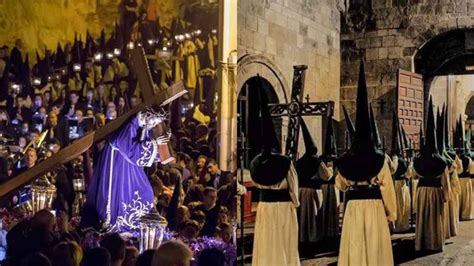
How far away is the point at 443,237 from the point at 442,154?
953 millimetres

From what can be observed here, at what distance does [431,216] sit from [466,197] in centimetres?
152

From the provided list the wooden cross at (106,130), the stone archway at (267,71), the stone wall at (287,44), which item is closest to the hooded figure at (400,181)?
the stone wall at (287,44)

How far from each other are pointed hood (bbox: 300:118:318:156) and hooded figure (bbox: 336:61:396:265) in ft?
2.53

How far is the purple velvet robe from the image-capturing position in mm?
4465

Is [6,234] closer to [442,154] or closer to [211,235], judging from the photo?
[211,235]

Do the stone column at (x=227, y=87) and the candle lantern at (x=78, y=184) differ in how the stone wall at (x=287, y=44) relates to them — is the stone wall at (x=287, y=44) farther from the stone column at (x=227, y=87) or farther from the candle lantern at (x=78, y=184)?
the candle lantern at (x=78, y=184)

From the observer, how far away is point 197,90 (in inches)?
176

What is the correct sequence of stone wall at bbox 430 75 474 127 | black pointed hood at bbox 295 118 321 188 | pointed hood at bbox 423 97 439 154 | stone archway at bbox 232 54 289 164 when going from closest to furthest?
stone archway at bbox 232 54 289 164 < black pointed hood at bbox 295 118 321 188 < pointed hood at bbox 423 97 439 154 < stone wall at bbox 430 75 474 127

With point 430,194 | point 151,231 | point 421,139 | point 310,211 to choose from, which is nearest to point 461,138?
point 421,139

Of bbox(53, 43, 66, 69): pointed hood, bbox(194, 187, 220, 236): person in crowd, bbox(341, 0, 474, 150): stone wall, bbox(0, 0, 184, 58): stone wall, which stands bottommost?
bbox(194, 187, 220, 236): person in crowd

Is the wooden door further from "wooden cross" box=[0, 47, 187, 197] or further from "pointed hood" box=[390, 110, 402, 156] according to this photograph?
"wooden cross" box=[0, 47, 187, 197]

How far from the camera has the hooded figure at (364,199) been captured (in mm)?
5312

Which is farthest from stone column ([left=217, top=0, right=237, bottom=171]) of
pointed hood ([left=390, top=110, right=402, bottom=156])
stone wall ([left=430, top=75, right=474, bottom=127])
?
stone wall ([left=430, top=75, right=474, bottom=127])

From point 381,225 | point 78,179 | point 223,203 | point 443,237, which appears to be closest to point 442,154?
point 443,237
